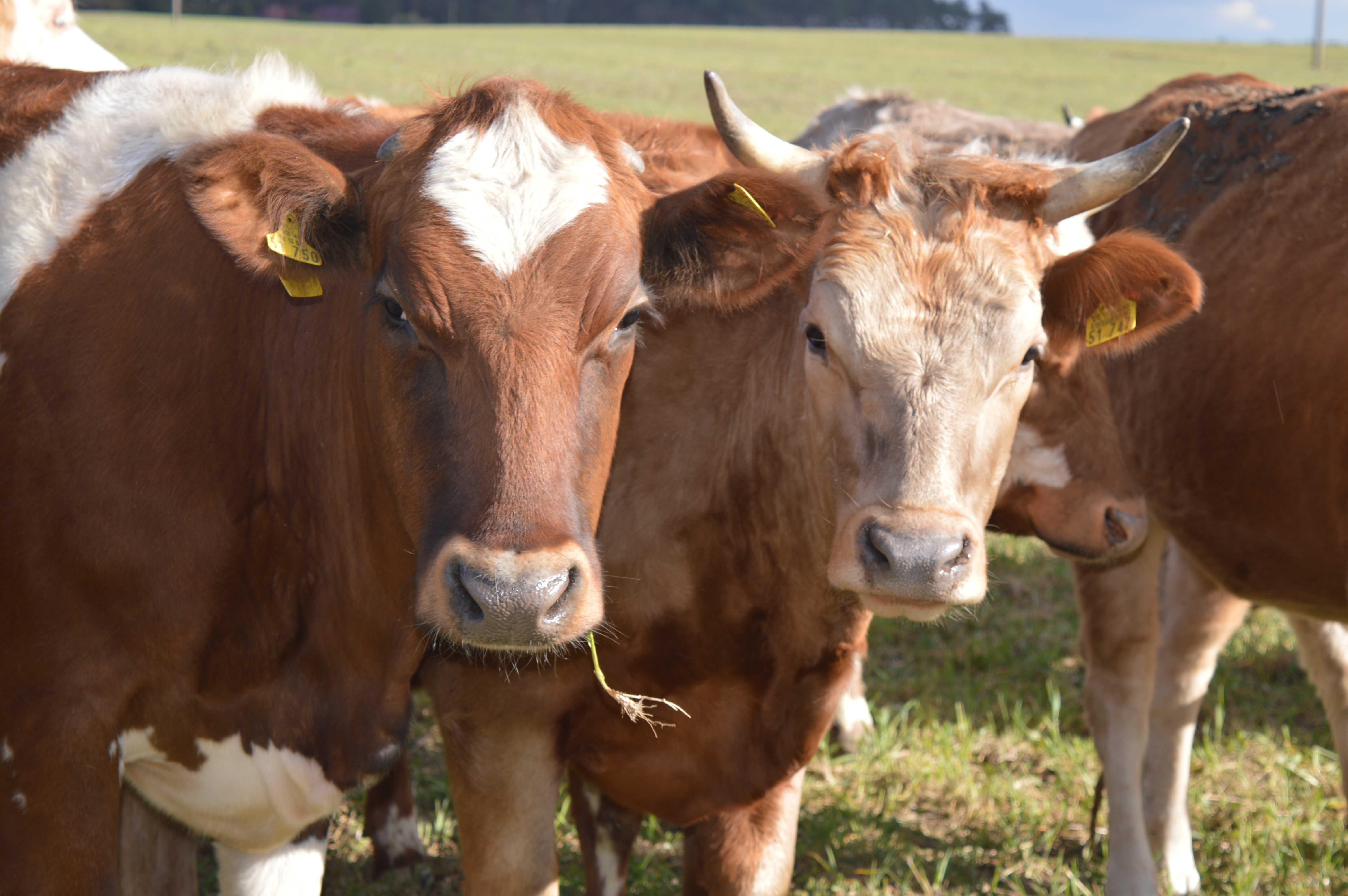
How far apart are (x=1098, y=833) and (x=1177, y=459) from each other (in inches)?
57.2

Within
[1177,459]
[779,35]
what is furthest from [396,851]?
[779,35]

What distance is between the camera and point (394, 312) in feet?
8.98

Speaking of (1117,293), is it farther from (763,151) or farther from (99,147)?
(99,147)

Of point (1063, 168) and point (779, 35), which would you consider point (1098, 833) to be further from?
point (779, 35)

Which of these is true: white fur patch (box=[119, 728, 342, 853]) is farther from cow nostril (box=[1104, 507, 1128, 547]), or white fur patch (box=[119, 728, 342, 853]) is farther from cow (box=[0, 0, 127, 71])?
cow (box=[0, 0, 127, 71])

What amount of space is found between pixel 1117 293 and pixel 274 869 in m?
2.78

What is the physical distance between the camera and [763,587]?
330 centimetres

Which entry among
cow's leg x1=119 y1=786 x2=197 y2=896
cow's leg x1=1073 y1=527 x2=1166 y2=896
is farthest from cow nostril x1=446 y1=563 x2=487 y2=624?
cow's leg x1=1073 y1=527 x2=1166 y2=896

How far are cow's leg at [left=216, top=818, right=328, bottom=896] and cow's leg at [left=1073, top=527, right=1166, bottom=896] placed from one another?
2.79 meters

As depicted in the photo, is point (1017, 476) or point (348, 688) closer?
point (348, 688)

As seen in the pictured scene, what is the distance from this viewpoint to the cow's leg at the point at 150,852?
361 cm

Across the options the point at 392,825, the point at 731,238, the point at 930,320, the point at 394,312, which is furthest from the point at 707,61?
the point at 394,312

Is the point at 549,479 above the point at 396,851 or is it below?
above

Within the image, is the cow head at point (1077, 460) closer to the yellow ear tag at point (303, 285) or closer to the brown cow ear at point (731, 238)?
the brown cow ear at point (731, 238)
